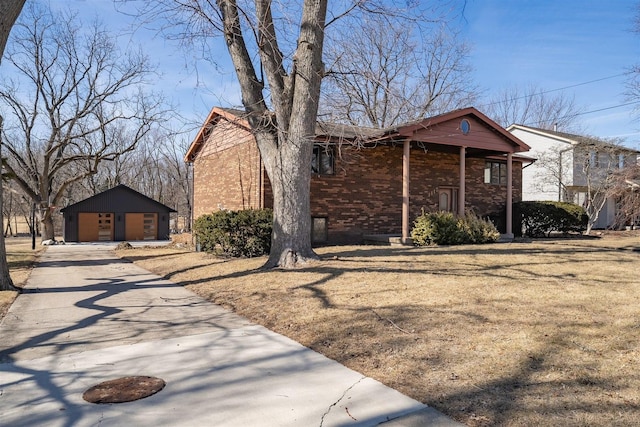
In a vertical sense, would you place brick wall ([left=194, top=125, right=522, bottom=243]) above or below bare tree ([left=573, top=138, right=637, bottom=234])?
below

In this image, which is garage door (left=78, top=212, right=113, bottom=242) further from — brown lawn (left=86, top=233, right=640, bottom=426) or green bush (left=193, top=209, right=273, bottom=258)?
brown lawn (left=86, top=233, right=640, bottom=426)

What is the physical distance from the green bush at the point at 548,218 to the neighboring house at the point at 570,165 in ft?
25.3

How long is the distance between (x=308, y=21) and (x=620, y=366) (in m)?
8.25

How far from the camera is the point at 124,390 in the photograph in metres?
3.80

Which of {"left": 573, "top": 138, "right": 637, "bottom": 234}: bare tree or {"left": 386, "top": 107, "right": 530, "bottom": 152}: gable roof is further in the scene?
{"left": 573, "top": 138, "right": 637, "bottom": 234}: bare tree

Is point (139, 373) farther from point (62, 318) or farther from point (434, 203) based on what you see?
point (434, 203)

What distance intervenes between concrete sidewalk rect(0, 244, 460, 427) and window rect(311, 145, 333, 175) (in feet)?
29.0

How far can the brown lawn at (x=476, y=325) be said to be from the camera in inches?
135

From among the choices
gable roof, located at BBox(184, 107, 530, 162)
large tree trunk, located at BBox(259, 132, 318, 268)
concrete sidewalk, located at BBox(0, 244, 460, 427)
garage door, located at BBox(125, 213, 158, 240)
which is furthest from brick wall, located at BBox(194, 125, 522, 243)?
garage door, located at BBox(125, 213, 158, 240)

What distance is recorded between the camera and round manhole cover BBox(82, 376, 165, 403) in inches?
143

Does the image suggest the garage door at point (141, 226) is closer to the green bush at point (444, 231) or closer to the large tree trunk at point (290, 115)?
the green bush at point (444, 231)

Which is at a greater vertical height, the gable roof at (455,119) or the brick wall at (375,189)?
the gable roof at (455,119)

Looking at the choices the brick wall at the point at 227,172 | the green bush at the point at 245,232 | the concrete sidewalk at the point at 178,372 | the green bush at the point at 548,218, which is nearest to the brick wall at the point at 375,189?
the brick wall at the point at 227,172

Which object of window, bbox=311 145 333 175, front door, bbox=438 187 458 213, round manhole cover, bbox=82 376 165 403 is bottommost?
round manhole cover, bbox=82 376 165 403
